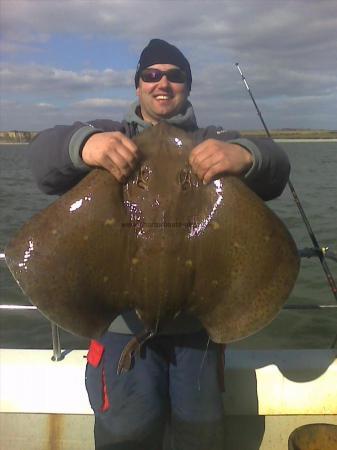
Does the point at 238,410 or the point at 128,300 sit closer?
the point at 128,300

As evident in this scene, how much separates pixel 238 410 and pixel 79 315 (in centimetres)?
152

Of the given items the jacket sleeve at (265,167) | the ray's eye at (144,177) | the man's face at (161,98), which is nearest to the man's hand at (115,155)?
the ray's eye at (144,177)

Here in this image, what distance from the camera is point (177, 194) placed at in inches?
89.7

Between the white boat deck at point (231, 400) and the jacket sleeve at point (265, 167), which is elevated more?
the jacket sleeve at point (265, 167)

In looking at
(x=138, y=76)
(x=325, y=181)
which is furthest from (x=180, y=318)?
(x=325, y=181)

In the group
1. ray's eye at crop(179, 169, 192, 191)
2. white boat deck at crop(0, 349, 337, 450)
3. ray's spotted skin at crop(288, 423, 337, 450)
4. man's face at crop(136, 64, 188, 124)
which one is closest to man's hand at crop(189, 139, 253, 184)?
ray's eye at crop(179, 169, 192, 191)

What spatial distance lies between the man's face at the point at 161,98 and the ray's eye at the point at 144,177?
784 mm

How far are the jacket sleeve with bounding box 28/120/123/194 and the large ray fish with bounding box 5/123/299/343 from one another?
0.71ft

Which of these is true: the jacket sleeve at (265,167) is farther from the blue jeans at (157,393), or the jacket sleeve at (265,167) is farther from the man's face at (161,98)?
the blue jeans at (157,393)

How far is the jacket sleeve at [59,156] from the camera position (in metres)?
2.48

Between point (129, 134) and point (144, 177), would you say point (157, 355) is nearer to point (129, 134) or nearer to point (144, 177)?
point (144, 177)

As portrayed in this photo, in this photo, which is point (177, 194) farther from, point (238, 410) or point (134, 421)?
point (238, 410)

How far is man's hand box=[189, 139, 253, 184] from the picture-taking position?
2.25m

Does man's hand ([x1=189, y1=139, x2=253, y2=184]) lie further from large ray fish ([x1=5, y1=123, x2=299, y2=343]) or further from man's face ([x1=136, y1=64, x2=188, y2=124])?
man's face ([x1=136, y1=64, x2=188, y2=124])
